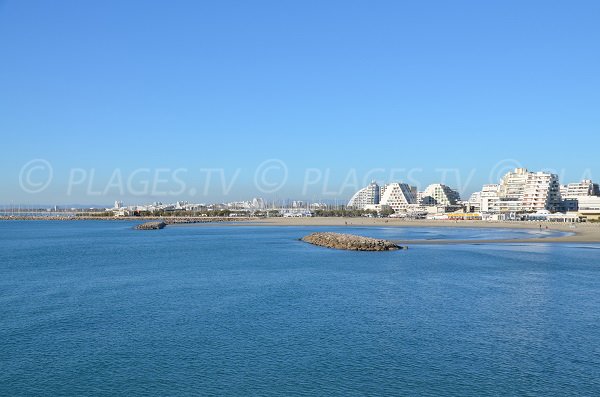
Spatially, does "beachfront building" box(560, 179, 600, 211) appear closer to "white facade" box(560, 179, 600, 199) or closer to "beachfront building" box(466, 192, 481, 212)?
"white facade" box(560, 179, 600, 199)

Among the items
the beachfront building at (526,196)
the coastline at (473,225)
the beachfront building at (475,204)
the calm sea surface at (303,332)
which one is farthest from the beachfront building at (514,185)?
the calm sea surface at (303,332)

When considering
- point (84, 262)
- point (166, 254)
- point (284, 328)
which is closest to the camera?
point (284, 328)

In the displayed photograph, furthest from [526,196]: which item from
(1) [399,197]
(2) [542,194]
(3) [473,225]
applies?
(1) [399,197]

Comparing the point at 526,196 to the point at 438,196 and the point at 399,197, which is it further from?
the point at 399,197

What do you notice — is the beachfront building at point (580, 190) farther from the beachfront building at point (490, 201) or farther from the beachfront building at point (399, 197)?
the beachfront building at point (399, 197)

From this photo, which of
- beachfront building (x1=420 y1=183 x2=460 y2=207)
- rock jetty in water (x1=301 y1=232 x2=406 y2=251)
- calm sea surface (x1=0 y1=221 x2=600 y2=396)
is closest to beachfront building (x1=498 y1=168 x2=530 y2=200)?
beachfront building (x1=420 y1=183 x2=460 y2=207)

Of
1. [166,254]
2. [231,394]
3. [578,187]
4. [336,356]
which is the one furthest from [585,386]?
[578,187]

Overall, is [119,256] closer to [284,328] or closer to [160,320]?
[160,320]
